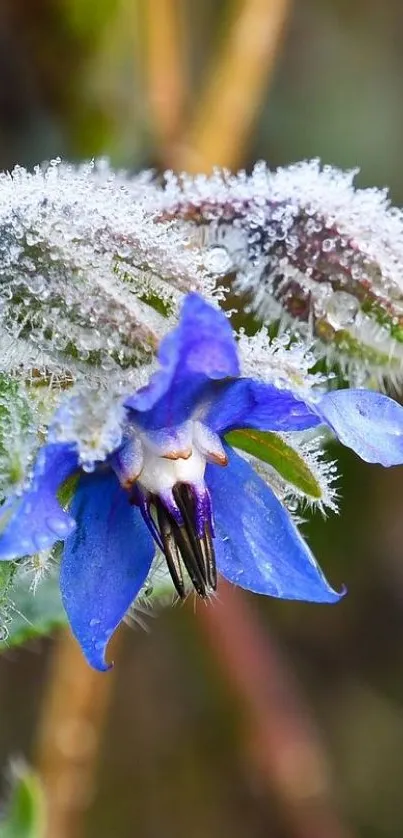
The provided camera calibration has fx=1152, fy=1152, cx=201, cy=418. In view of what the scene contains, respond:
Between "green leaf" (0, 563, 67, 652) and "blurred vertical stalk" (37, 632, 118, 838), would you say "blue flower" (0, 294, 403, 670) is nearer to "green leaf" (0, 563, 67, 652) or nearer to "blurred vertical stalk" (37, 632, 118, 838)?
"green leaf" (0, 563, 67, 652)

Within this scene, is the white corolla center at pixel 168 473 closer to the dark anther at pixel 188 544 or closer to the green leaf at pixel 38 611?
the dark anther at pixel 188 544

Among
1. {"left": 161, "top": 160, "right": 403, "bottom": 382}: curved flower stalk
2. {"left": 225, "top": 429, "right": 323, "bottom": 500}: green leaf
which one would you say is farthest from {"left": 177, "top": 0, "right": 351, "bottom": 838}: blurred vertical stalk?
{"left": 225, "top": 429, "right": 323, "bottom": 500}: green leaf

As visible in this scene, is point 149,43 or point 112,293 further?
point 149,43

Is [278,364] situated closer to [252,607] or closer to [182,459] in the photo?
[182,459]

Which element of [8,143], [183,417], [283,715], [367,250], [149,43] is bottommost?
[283,715]

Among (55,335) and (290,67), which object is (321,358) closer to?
(55,335)

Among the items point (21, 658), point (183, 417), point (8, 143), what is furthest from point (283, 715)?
point (183, 417)

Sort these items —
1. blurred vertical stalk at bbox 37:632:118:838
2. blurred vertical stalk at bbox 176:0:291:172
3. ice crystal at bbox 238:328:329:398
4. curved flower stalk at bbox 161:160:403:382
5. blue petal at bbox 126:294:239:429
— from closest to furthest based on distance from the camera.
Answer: blue petal at bbox 126:294:239:429
ice crystal at bbox 238:328:329:398
curved flower stalk at bbox 161:160:403:382
blurred vertical stalk at bbox 37:632:118:838
blurred vertical stalk at bbox 176:0:291:172

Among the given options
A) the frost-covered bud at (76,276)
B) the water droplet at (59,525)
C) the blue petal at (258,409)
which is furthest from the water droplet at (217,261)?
the water droplet at (59,525)
